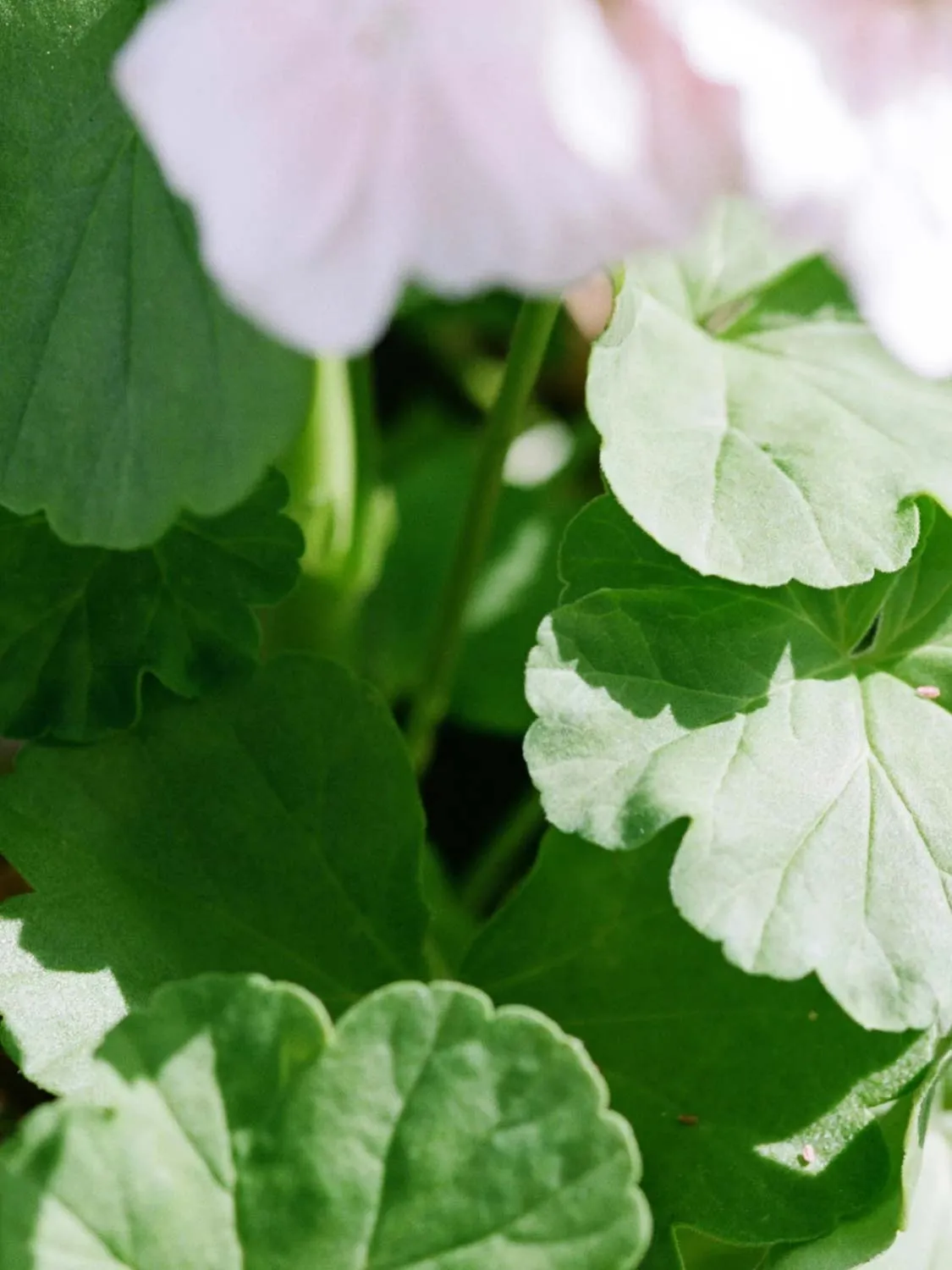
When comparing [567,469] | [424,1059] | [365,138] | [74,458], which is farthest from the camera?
[567,469]

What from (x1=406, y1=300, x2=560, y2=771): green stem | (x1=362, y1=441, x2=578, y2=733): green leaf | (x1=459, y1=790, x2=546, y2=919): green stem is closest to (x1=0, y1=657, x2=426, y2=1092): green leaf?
(x1=406, y1=300, x2=560, y2=771): green stem

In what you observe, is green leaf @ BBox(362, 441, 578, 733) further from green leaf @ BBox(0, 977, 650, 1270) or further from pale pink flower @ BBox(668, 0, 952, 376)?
pale pink flower @ BBox(668, 0, 952, 376)

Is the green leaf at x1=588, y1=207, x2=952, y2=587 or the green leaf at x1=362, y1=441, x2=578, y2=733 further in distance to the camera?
the green leaf at x1=362, y1=441, x2=578, y2=733

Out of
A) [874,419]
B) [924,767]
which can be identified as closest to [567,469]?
[874,419]

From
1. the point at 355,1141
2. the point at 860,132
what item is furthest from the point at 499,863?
the point at 860,132

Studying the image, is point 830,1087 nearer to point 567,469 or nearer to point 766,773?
point 766,773

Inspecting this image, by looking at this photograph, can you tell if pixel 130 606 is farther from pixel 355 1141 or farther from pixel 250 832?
pixel 355 1141
